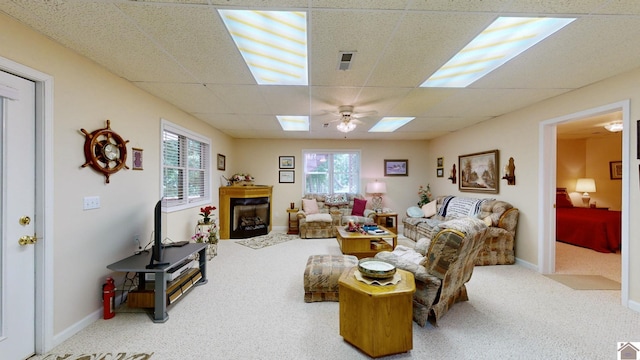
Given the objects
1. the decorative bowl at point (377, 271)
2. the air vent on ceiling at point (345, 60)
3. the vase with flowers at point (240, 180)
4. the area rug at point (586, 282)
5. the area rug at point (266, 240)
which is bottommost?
the area rug at point (266, 240)

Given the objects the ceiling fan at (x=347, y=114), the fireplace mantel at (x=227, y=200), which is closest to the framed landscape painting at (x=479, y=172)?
the ceiling fan at (x=347, y=114)

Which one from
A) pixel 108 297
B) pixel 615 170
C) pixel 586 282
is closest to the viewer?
A: pixel 108 297

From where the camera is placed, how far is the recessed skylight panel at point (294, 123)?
4.29 metres

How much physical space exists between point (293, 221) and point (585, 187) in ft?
24.2

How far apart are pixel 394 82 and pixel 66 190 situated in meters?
3.32

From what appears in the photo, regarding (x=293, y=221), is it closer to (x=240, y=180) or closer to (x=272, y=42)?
(x=240, y=180)

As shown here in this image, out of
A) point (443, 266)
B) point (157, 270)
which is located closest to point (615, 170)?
point (443, 266)

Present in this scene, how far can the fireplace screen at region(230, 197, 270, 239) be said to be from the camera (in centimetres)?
526

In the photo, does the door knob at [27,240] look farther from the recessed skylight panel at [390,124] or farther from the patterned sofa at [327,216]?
the recessed skylight panel at [390,124]

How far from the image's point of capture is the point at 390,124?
188 inches

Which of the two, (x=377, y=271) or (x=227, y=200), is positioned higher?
(x=227, y=200)

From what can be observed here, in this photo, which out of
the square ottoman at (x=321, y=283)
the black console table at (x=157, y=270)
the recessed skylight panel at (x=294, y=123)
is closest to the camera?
the black console table at (x=157, y=270)

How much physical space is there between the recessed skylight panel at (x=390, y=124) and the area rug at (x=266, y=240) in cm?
307

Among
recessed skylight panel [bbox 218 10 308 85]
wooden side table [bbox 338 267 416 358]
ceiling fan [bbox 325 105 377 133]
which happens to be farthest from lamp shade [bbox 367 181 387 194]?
wooden side table [bbox 338 267 416 358]
